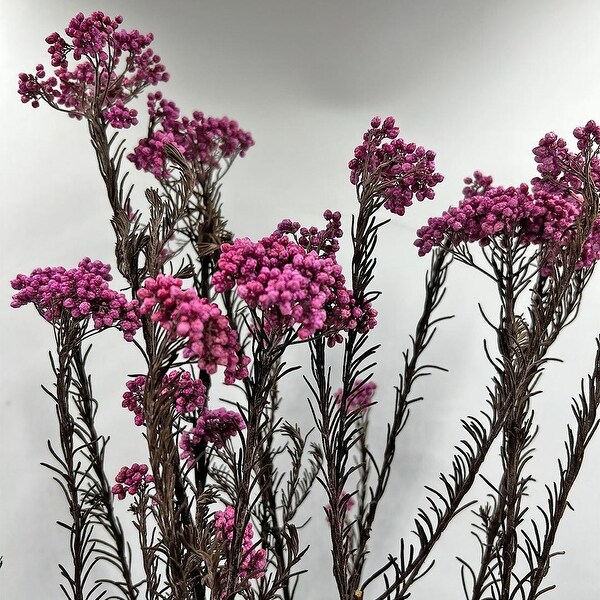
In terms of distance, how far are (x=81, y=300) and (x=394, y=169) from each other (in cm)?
49

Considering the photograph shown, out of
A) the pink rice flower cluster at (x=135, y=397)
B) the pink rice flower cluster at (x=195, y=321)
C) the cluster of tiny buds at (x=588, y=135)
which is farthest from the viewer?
the cluster of tiny buds at (x=588, y=135)

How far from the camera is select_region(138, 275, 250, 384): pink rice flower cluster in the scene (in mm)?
624

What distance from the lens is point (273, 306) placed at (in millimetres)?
678

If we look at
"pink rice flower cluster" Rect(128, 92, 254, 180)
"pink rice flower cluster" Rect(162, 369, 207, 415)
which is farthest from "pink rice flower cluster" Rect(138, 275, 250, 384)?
"pink rice flower cluster" Rect(128, 92, 254, 180)

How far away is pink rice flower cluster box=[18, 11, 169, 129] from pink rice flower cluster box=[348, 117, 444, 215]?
0.41 m

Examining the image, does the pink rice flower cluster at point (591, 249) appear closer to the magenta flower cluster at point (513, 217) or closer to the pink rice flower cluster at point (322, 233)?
the magenta flower cluster at point (513, 217)

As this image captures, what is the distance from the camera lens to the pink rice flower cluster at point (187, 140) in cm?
101

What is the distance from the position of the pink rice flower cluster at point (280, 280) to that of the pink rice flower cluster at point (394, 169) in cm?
19

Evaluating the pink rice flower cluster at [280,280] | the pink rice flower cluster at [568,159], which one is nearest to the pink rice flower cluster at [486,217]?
the pink rice flower cluster at [568,159]

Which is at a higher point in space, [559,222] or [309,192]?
[309,192]

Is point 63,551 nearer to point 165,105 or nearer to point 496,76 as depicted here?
point 165,105

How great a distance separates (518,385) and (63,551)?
1149mm

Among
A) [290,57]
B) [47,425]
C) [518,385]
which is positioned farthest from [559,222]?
[47,425]

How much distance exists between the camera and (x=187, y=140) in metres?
1.10
